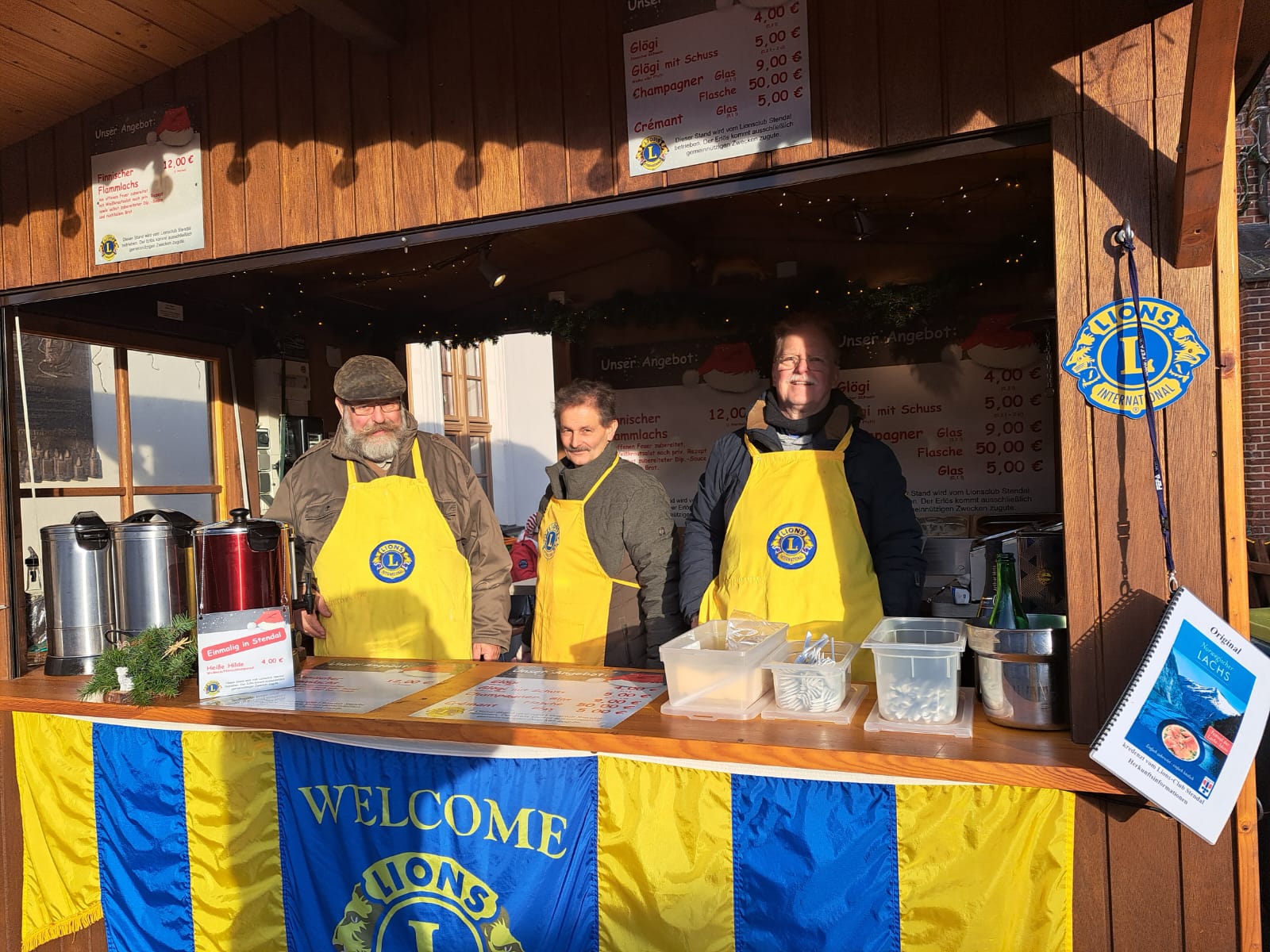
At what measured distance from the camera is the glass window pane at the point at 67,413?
12.3 feet

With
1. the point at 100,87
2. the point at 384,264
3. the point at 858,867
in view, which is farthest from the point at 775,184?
the point at 384,264

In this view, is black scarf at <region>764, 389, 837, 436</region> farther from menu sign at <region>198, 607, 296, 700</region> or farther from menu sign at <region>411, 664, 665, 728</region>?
menu sign at <region>198, 607, 296, 700</region>

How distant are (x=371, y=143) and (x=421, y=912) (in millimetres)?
2144

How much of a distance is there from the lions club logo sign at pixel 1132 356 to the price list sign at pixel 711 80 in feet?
2.67

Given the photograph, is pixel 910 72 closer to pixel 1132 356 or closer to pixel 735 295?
pixel 1132 356

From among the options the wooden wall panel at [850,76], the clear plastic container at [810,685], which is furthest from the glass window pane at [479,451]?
the clear plastic container at [810,685]

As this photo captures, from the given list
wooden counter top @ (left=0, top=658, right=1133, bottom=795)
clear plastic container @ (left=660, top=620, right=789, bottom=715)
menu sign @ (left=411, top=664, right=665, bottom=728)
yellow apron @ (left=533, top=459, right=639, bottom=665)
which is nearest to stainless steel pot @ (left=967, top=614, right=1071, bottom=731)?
wooden counter top @ (left=0, top=658, right=1133, bottom=795)

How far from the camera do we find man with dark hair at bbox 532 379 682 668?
321 centimetres

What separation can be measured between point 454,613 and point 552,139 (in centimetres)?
164

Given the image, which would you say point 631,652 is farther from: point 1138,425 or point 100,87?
point 100,87

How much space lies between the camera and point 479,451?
48.9 ft

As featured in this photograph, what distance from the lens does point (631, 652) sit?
327 centimetres

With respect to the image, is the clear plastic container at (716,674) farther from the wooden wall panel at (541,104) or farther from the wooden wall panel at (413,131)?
the wooden wall panel at (413,131)

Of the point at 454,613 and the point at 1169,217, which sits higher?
the point at 1169,217
